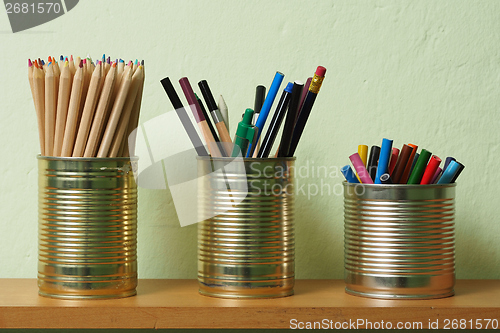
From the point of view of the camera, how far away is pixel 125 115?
0.57 meters

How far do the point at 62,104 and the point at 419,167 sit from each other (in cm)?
38

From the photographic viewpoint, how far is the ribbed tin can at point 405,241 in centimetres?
56

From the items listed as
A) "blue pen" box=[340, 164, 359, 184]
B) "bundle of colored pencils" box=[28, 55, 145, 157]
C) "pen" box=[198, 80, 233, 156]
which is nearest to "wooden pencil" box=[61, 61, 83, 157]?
"bundle of colored pencils" box=[28, 55, 145, 157]

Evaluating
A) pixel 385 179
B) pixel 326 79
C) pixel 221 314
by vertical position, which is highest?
pixel 326 79

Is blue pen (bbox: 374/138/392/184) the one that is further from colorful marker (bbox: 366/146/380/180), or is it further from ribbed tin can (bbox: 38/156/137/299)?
ribbed tin can (bbox: 38/156/137/299)

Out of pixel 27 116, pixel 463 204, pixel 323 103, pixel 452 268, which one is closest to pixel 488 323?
pixel 452 268

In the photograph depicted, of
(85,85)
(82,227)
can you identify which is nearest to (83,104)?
(85,85)

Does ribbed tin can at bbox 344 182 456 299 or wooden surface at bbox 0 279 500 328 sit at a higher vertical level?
ribbed tin can at bbox 344 182 456 299

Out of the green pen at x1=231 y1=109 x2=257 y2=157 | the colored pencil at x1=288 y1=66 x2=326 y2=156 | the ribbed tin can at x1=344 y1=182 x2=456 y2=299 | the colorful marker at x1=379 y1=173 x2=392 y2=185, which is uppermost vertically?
the colored pencil at x1=288 y1=66 x2=326 y2=156

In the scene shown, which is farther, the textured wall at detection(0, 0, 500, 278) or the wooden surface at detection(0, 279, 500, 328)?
the textured wall at detection(0, 0, 500, 278)

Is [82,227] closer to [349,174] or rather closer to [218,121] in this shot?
[218,121]

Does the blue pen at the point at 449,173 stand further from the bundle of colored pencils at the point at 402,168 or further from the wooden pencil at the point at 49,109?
the wooden pencil at the point at 49,109

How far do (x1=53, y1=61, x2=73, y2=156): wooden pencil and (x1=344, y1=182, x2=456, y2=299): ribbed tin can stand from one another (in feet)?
1.05

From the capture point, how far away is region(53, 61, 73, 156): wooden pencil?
0.55m
